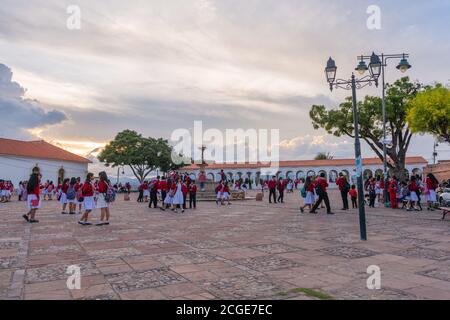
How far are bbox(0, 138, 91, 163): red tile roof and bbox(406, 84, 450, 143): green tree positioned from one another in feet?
155

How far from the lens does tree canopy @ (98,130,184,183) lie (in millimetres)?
50656

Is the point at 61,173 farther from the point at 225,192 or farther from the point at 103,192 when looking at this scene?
the point at 103,192

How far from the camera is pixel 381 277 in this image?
4844 mm

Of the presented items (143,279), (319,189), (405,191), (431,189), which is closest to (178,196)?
(319,189)

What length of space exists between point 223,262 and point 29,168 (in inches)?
1984

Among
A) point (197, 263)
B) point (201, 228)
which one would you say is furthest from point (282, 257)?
point (201, 228)

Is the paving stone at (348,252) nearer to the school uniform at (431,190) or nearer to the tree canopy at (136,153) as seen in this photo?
the school uniform at (431,190)

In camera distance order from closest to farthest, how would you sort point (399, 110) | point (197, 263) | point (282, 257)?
point (197, 263) → point (282, 257) → point (399, 110)

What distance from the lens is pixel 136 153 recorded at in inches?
2010

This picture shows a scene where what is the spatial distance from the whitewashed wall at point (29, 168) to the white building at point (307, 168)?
64.1ft

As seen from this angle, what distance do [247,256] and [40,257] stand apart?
370cm

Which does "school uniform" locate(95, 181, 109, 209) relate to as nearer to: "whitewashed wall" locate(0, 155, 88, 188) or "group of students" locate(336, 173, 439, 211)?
"group of students" locate(336, 173, 439, 211)

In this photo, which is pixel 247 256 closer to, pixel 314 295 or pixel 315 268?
pixel 315 268

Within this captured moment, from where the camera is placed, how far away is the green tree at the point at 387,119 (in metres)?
28.7
